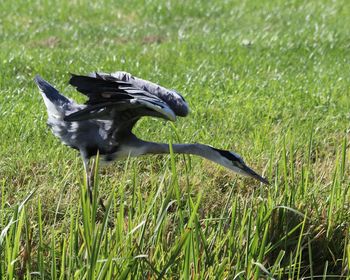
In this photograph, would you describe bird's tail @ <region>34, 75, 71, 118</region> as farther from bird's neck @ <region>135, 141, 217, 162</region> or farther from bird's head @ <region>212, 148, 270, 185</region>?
bird's head @ <region>212, 148, 270, 185</region>

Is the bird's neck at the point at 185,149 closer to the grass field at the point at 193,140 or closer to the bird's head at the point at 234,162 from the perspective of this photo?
the bird's head at the point at 234,162

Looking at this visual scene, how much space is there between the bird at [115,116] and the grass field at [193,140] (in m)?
0.19

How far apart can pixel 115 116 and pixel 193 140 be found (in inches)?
→ 42.2

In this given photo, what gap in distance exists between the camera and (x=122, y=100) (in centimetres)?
394

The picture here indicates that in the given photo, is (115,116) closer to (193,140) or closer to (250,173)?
(250,173)

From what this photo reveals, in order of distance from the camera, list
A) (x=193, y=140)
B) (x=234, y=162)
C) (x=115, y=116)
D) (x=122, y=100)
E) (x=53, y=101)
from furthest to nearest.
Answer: (x=193, y=140) < (x=53, y=101) < (x=115, y=116) < (x=234, y=162) < (x=122, y=100)

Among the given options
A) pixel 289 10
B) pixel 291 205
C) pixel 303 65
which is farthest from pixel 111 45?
pixel 291 205

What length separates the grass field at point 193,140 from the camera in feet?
11.1

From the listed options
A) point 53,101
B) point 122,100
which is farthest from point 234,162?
point 53,101

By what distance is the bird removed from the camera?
3973 millimetres

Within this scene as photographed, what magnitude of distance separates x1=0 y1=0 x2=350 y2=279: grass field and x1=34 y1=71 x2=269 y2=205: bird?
192 mm

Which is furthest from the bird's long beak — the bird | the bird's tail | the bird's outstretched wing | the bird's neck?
the bird's tail

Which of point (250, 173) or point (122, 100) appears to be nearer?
point (122, 100)

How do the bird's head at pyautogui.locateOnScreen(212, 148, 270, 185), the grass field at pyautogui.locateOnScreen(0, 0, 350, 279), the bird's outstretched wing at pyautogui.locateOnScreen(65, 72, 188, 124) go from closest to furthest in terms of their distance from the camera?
1. the grass field at pyautogui.locateOnScreen(0, 0, 350, 279)
2. the bird's outstretched wing at pyautogui.locateOnScreen(65, 72, 188, 124)
3. the bird's head at pyautogui.locateOnScreen(212, 148, 270, 185)
